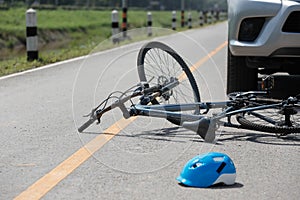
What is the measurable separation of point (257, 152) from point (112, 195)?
1600mm

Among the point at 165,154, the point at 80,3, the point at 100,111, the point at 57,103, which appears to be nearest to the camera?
the point at 165,154

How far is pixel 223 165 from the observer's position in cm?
515

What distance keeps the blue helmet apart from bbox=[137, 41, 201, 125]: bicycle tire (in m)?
1.77

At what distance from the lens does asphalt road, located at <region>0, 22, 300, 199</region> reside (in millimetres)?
5062

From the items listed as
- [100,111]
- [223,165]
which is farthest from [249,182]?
[100,111]

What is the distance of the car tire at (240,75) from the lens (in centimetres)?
881

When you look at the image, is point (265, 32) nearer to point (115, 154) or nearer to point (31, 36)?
point (115, 154)

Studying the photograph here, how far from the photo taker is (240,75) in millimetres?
8828

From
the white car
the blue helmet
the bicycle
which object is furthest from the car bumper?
the blue helmet

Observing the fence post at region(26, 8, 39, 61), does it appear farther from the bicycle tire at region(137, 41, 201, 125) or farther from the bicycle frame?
the bicycle frame

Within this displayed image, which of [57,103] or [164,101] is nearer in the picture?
[164,101]

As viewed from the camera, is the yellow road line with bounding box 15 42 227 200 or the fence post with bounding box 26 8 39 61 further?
the fence post with bounding box 26 8 39 61

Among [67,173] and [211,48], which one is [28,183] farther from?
[211,48]

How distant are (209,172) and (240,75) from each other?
3.82 metres
